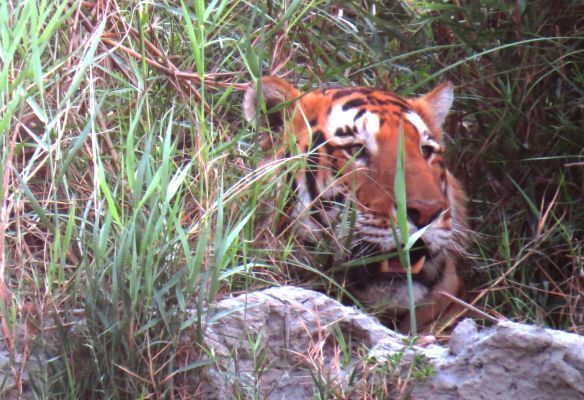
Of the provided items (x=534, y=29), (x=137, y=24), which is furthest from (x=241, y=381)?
(x=534, y=29)

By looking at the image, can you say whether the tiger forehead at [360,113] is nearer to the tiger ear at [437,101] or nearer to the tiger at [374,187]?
the tiger at [374,187]

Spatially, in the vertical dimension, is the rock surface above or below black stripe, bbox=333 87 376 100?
below

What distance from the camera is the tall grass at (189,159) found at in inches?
112

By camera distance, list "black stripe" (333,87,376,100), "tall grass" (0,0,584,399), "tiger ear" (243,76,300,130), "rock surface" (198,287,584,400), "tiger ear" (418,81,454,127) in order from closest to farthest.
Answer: "rock surface" (198,287,584,400), "tall grass" (0,0,584,399), "tiger ear" (243,76,300,130), "black stripe" (333,87,376,100), "tiger ear" (418,81,454,127)

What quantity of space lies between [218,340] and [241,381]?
0.51 feet

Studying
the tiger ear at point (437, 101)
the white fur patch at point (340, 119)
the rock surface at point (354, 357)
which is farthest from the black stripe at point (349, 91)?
the rock surface at point (354, 357)

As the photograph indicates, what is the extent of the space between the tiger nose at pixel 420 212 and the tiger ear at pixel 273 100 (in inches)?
19.9

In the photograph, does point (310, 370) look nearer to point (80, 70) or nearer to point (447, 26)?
point (80, 70)

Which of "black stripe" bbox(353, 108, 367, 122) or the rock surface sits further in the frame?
"black stripe" bbox(353, 108, 367, 122)

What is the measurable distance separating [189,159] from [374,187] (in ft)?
2.01

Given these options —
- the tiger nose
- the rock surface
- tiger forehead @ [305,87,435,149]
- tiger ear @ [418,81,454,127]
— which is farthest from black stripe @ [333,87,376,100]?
the rock surface

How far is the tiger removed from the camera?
148 inches

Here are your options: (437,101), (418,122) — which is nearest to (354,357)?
(418,122)

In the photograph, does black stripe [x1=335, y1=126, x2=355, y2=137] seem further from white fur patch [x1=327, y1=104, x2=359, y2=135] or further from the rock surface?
the rock surface
